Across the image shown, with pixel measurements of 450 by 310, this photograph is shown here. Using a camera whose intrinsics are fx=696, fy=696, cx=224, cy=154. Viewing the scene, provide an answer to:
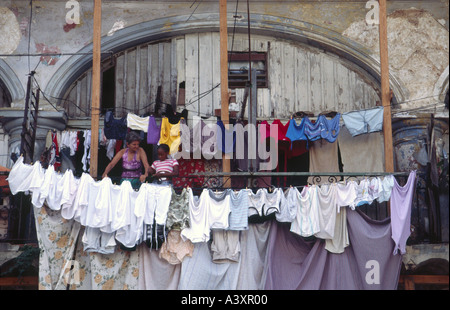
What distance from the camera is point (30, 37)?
14.7m

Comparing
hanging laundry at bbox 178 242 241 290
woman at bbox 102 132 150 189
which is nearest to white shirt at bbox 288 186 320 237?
hanging laundry at bbox 178 242 241 290

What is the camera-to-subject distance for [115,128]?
13.5 m

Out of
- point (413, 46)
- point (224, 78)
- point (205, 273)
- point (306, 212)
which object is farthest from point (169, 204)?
point (413, 46)

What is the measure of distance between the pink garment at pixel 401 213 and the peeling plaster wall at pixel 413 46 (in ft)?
10.6

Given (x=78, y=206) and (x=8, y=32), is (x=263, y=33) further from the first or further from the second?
(x=78, y=206)

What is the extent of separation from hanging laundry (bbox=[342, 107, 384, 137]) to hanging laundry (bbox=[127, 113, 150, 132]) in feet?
12.8

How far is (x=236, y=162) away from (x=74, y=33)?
14.8ft

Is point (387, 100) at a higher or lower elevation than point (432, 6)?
lower

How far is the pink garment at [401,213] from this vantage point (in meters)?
11.8

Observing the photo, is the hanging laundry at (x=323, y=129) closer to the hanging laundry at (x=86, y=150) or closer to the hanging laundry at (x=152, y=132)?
the hanging laundry at (x=152, y=132)

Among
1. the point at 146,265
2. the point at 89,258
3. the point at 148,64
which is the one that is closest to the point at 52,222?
the point at 89,258
